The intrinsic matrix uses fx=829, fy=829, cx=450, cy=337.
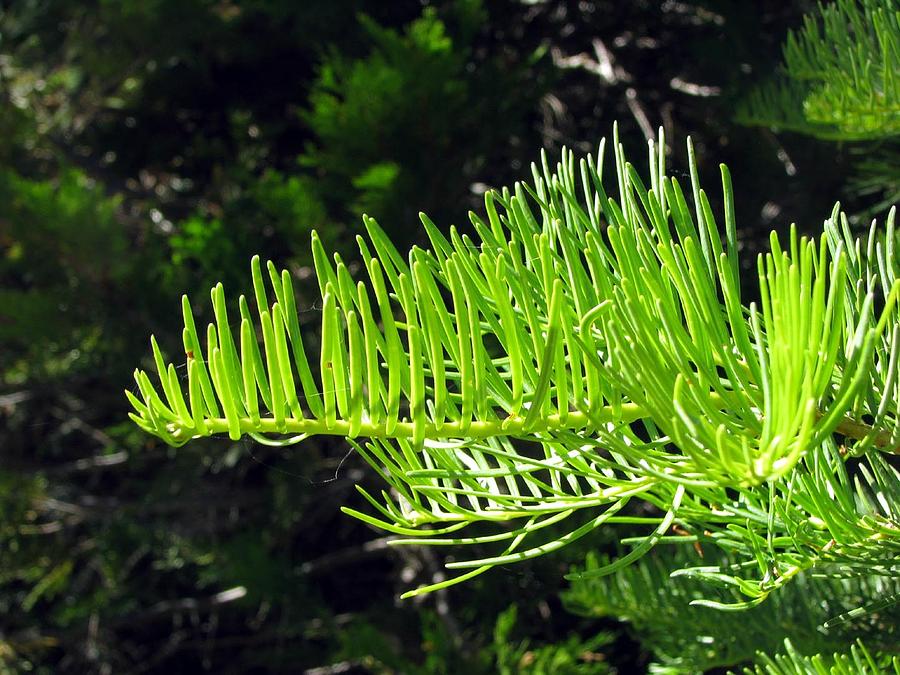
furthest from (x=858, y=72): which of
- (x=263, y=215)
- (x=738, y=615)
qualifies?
(x=263, y=215)

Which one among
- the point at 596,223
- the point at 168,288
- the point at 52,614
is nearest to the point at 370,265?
the point at 596,223

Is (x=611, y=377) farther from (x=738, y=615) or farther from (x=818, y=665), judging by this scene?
(x=738, y=615)

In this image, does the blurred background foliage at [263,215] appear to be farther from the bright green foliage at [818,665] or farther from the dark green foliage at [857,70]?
the bright green foliage at [818,665]

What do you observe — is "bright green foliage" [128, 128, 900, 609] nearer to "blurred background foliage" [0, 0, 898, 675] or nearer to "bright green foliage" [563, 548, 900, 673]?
"bright green foliage" [563, 548, 900, 673]

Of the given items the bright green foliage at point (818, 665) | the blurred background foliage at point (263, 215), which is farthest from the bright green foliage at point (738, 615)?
the blurred background foliage at point (263, 215)

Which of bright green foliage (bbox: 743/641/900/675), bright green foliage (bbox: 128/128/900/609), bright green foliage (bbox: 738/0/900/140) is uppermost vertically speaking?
bright green foliage (bbox: 738/0/900/140)

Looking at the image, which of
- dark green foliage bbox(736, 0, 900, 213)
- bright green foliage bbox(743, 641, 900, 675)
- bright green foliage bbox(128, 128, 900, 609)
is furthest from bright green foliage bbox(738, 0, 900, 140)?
bright green foliage bbox(743, 641, 900, 675)

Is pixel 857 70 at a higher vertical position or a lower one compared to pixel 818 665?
higher

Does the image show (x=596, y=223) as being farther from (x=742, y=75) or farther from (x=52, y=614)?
(x=52, y=614)
